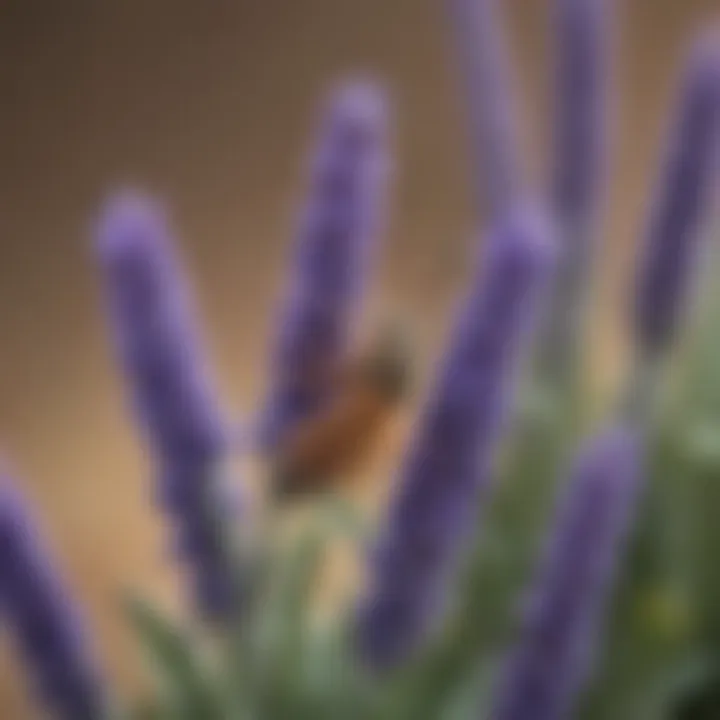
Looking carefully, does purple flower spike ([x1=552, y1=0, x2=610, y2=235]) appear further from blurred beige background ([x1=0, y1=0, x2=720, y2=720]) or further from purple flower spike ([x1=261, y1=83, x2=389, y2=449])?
blurred beige background ([x1=0, y1=0, x2=720, y2=720])

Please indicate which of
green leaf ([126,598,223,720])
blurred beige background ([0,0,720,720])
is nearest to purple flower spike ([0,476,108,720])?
green leaf ([126,598,223,720])

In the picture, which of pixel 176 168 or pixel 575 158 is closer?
pixel 575 158

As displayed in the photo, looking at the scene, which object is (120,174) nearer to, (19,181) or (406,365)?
(19,181)

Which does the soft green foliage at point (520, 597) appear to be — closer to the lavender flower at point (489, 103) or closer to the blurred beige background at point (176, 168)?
the lavender flower at point (489, 103)

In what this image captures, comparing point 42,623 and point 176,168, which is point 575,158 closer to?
point 42,623

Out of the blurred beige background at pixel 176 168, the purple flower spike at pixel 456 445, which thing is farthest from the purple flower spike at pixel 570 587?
the blurred beige background at pixel 176 168

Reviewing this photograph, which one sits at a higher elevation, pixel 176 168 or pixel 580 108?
pixel 176 168

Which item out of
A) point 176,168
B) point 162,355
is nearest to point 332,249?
point 162,355
